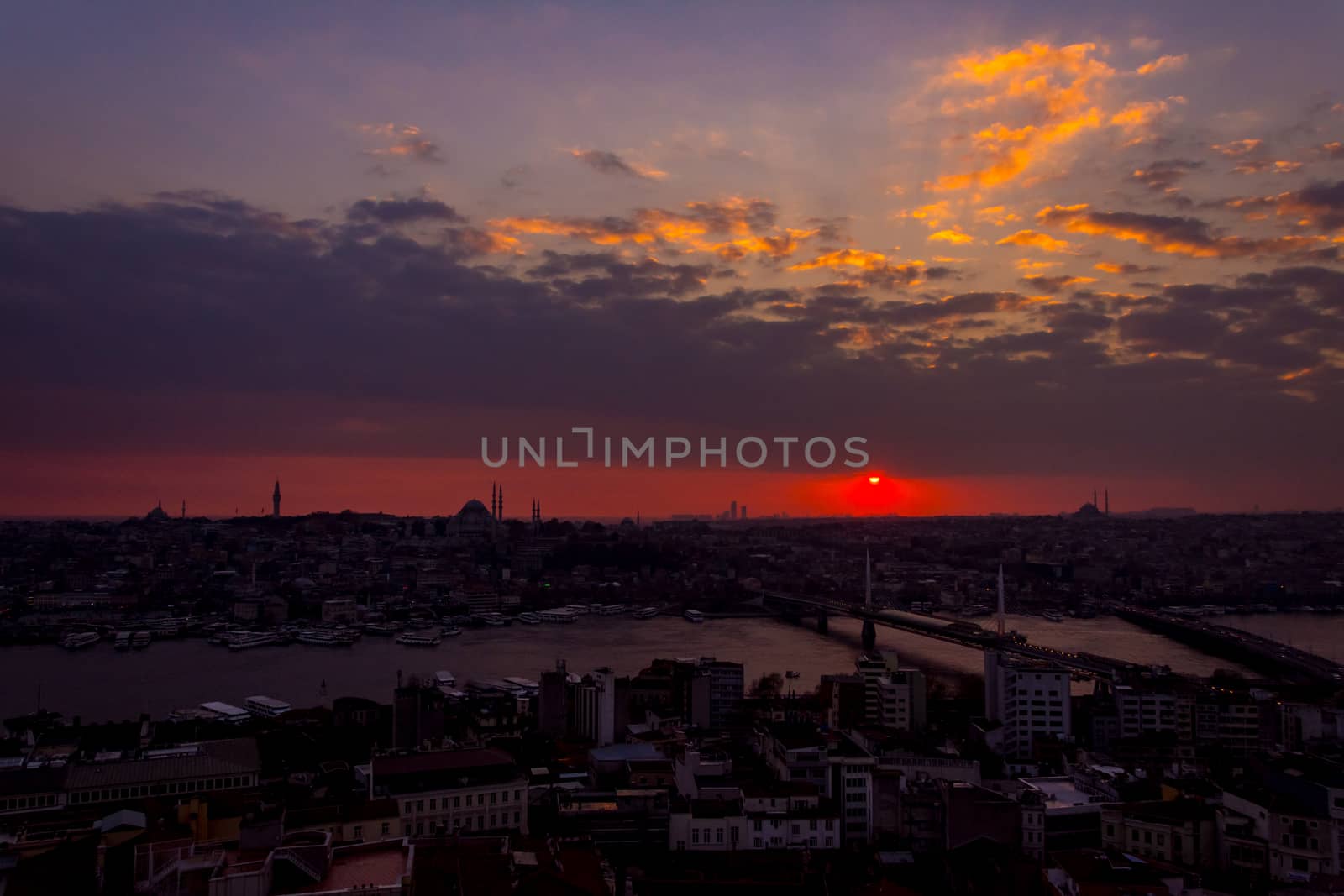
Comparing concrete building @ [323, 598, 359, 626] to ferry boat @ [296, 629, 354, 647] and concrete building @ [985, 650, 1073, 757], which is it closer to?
ferry boat @ [296, 629, 354, 647]

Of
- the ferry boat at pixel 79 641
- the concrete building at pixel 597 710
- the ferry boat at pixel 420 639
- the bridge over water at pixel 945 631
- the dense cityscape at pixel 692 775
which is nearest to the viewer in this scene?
the dense cityscape at pixel 692 775

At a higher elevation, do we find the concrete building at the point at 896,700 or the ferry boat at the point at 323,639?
the concrete building at the point at 896,700

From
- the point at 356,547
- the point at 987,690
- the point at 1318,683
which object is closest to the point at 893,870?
the point at 987,690

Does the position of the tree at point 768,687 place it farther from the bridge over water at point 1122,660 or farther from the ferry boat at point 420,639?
the ferry boat at point 420,639

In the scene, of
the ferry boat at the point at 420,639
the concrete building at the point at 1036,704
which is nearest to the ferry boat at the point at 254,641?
the ferry boat at the point at 420,639

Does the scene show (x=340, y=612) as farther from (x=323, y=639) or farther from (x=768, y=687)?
(x=768, y=687)

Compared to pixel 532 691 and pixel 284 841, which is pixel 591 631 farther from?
pixel 284 841

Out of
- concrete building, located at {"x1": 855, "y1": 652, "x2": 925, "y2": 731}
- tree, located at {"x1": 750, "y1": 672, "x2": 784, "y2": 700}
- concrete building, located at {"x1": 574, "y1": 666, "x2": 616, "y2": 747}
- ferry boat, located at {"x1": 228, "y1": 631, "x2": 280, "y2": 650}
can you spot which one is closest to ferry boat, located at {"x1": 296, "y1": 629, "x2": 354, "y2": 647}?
ferry boat, located at {"x1": 228, "y1": 631, "x2": 280, "y2": 650}
